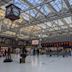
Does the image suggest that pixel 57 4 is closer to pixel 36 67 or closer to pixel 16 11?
pixel 36 67

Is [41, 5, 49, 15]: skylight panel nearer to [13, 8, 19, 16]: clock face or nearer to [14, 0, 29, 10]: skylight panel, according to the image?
[14, 0, 29, 10]: skylight panel

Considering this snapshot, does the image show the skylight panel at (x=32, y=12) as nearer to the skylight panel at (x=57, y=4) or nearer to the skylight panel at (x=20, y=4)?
the skylight panel at (x=20, y=4)

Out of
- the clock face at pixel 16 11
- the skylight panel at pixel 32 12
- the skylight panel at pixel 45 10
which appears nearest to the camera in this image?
the clock face at pixel 16 11

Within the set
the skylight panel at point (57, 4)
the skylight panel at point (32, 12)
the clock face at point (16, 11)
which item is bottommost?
the clock face at point (16, 11)

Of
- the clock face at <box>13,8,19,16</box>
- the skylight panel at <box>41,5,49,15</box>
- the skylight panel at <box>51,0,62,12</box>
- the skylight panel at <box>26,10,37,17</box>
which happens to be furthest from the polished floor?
the skylight panel at <box>26,10,37,17</box>

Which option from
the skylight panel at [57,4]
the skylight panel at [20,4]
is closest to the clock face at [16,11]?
the skylight panel at [20,4]

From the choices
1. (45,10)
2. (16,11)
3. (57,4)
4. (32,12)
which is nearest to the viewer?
(16,11)

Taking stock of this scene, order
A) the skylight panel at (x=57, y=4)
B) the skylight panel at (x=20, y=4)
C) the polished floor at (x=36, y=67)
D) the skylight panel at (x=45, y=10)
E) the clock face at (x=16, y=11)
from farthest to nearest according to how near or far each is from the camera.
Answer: the skylight panel at (x=45, y=10) < the skylight panel at (x=57, y=4) < the skylight panel at (x=20, y=4) < the polished floor at (x=36, y=67) < the clock face at (x=16, y=11)

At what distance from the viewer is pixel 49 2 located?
743 inches

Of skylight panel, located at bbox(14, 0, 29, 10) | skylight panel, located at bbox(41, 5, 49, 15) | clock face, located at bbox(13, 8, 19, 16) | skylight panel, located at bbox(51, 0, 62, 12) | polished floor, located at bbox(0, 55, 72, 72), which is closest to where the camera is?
clock face, located at bbox(13, 8, 19, 16)

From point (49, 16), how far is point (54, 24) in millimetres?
7189

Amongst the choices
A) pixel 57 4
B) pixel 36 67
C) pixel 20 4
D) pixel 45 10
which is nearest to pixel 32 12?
pixel 45 10

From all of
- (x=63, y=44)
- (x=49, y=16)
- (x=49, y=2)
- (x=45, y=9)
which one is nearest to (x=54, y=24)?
(x=63, y=44)

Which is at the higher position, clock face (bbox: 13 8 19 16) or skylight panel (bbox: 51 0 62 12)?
skylight panel (bbox: 51 0 62 12)
